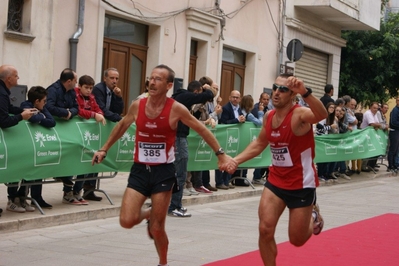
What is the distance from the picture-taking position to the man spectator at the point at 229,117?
14.9 m

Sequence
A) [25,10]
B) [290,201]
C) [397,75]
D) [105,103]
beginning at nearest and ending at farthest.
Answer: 1. [290,201]
2. [105,103]
3. [25,10]
4. [397,75]

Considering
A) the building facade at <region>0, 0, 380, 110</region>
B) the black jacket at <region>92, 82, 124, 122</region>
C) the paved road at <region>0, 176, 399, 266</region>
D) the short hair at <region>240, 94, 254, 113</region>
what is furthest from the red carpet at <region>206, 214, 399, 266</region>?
the building facade at <region>0, 0, 380, 110</region>

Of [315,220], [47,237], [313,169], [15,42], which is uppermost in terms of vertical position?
[15,42]

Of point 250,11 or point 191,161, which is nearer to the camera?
point 191,161

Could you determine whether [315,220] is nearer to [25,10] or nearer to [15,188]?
[15,188]

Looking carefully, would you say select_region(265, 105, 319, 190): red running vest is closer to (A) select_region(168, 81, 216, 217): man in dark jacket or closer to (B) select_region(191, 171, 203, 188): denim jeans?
(A) select_region(168, 81, 216, 217): man in dark jacket

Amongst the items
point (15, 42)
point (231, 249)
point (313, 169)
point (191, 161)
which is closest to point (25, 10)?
point (15, 42)

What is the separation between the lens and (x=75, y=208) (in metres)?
11.1

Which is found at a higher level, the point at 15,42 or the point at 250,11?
the point at 250,11

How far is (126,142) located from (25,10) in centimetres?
386

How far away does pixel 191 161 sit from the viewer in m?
13.5

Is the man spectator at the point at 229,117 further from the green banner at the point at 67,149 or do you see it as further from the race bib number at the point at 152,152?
the race bib number at the point at 152,152

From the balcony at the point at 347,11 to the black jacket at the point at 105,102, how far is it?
13170mm

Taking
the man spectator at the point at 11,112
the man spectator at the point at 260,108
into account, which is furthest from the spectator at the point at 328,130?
the man spectator at the point at 11,112
